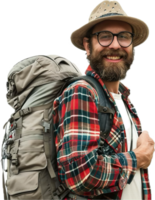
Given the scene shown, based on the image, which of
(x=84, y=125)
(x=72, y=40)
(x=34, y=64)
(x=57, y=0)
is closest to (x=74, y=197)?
(x=84, y=125)

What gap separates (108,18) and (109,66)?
1.28 ft

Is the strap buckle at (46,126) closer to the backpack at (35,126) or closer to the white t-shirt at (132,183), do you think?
the backpack at (35,126)

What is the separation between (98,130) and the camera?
1.61 meters

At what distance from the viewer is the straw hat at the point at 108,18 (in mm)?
2003

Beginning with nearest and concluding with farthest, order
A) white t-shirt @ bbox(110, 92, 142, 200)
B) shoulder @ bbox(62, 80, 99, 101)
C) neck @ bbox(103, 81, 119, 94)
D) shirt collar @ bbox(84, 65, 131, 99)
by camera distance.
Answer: shoulder @ bbox(62, 80, 99, 101), white t-shirt @ bbox(110, 92, 142, 200), shirt collar @ bbox(84, 65, 131, 99), neck @ bbox(103, 81, 119, 94)

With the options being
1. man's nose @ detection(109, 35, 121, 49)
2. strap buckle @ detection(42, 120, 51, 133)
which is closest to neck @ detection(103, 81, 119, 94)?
man's nose @ detection(109, 35, 121, 49)

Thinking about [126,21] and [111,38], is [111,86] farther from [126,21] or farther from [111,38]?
[126,21]

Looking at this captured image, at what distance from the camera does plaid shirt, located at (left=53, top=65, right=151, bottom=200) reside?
5.08ft

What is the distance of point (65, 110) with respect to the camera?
1.72 m

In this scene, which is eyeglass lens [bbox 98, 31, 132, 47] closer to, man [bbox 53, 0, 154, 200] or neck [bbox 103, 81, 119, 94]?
man [bbox 53, 0, 154, 200]

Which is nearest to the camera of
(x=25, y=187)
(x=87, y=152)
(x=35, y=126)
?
(x=87, y=152)

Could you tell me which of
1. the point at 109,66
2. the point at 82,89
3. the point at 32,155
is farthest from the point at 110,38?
the point at 32,155

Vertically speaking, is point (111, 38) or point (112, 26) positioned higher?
point (112, 26)

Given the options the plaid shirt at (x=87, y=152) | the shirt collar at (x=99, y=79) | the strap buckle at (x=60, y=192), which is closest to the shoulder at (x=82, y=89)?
the plaid shirt at (x=87, y=152)
